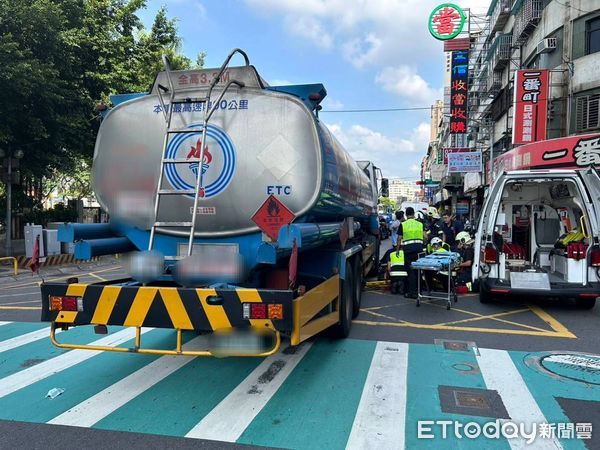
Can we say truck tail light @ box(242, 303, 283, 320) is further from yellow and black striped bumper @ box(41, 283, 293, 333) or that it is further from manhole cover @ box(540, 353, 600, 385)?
manhole cover @ box(540, 353, 600, 385)

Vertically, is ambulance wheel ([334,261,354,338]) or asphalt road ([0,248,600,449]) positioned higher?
ambulance wheel ([334,261,354,338])

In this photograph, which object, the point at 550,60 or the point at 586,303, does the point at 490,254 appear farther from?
the point at 550,60

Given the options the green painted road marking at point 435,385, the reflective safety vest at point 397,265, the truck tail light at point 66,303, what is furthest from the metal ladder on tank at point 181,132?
the reflective safety vest at point 397,265

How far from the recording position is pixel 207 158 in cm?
464

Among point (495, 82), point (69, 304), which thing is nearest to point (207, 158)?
point (69, 304)

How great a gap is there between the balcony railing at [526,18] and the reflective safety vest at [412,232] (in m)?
16.8

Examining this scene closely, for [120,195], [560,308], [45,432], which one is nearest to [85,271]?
[120,195]

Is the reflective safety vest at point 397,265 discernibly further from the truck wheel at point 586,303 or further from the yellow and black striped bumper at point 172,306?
the yellow and black striped bumper at point 172,306

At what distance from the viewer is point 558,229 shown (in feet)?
33.7

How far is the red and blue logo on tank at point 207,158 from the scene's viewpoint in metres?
4.60

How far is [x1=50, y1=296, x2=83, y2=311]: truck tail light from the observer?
4195 millimetres

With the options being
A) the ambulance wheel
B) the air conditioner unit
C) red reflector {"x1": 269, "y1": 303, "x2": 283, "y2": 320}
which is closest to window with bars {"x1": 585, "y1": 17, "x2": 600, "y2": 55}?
the air conditioner unit

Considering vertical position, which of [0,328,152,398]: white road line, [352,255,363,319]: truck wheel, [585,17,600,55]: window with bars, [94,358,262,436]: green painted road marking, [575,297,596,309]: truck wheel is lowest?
[0,328,152,398]: white road line

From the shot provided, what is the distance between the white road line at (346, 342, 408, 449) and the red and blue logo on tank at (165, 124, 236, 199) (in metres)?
2.45
